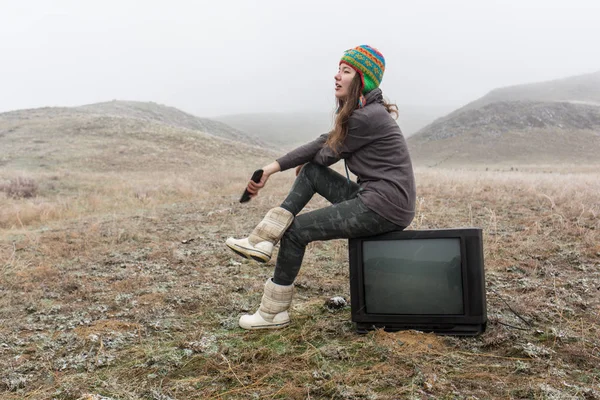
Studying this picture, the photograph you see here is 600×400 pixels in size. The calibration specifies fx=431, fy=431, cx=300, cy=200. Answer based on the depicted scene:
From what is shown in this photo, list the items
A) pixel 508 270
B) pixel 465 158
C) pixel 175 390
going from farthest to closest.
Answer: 1. pixel 465 158
2. pixel 508 270
3. pixel 175 390

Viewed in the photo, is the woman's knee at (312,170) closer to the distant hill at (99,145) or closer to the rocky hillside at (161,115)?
the distant hill at (99,145)

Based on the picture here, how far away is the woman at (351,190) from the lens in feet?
8.66

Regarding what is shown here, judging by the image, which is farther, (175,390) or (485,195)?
(485,195)

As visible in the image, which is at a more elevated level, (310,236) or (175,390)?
(310,236)

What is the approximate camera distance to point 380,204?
2.59 m

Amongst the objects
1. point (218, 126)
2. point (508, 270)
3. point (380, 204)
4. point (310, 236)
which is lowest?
point (508, 270)

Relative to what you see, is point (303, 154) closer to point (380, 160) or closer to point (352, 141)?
point (352, 141)

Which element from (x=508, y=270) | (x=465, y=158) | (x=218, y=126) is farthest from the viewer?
(x=218, y=126)

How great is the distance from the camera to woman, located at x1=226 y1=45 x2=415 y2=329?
2639 millimetres

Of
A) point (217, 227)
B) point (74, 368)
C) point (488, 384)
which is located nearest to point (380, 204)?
point (488, 384)

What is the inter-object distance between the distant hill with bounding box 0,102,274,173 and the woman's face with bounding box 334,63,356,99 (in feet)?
57.2

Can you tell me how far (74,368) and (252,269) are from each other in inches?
85.1

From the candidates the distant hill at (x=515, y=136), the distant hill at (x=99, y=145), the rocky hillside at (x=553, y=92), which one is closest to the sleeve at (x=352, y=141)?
the distant hill at (x=99, y=145)

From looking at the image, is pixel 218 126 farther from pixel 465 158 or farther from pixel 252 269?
pixel 252 269
